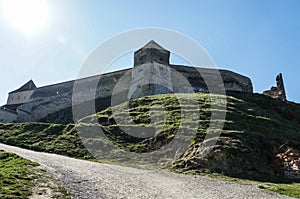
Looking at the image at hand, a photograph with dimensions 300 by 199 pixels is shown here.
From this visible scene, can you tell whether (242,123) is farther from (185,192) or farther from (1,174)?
(1,174)

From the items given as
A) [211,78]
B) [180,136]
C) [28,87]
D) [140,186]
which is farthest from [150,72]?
[140,186]

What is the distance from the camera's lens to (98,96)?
140ft

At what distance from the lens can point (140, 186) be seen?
1033cm

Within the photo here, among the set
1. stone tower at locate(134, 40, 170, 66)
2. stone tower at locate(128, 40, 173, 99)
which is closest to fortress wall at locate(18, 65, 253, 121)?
stone tower at locate(128, 40, 173, 99)

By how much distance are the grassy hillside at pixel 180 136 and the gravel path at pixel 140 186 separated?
2865 millimetres

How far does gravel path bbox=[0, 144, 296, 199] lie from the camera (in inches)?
358

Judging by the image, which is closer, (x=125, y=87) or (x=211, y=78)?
(x=125, y=87)

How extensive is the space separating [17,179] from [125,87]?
1218 inches

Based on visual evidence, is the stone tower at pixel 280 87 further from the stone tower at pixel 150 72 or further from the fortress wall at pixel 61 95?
the fortress wall at pixel 61 95

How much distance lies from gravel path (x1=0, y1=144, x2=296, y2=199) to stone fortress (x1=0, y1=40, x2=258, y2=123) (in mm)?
23229

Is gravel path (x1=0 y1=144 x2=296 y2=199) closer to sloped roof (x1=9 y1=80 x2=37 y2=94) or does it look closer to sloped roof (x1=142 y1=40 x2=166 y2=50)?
sloped roof (x1=142 y1=40 x2=166 y2=50)

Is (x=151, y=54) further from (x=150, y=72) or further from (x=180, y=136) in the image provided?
(x=180, y=136)

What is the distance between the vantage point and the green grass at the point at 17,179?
7.68 meters

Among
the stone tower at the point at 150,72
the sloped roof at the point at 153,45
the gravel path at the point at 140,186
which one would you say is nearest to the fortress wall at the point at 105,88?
the stone tower at the point at 150,72
